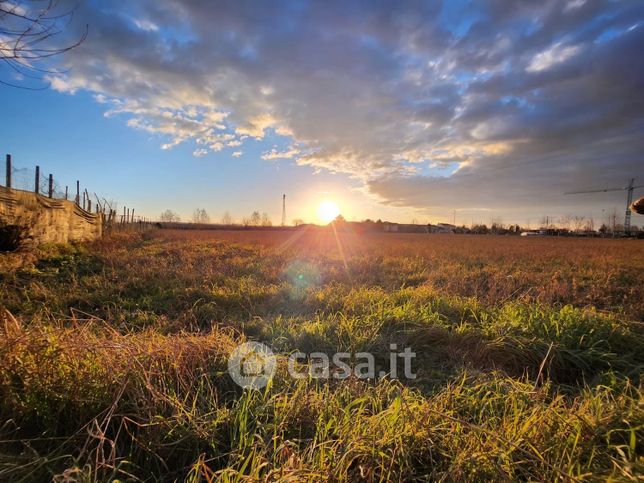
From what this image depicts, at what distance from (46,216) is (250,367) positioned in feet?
38.4

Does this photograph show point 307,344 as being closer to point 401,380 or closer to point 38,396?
point 401,380

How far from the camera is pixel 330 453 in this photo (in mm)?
1521

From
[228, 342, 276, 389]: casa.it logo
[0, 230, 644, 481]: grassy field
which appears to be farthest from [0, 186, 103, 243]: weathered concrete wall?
[228, 342, 276, 389]: casa.it logo

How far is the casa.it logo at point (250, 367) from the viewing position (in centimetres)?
230

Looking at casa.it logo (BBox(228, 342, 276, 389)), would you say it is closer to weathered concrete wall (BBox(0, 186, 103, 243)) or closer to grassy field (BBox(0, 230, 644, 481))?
grassy field (BBox(0, 230, 644, 481))

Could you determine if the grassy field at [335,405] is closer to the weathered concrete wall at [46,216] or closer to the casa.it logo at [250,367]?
the casa.it logo at [250,367]

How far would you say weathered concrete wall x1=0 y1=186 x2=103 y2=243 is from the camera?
8.25 metres

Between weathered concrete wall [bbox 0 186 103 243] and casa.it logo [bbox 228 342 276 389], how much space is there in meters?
9.37

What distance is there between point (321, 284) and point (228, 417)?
505 centimetres

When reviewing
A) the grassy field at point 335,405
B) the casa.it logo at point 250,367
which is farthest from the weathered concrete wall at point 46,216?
the casa.it logo at point 250,367

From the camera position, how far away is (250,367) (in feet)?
8.09

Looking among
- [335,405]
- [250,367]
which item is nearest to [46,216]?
[250,367]

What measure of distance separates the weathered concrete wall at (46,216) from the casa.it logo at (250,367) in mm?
9375

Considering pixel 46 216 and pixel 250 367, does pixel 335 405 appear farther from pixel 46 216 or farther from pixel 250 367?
pixel 46 216
